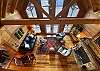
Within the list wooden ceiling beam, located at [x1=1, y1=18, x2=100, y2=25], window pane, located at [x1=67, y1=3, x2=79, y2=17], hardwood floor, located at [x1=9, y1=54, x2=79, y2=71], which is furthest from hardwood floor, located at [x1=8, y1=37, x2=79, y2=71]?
window pane, located at [x1=67, y1=3, x2=79, y2=17]

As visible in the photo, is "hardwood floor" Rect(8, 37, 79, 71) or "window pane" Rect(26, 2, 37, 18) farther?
"window pane" Rect(26, 2, 37, 18)

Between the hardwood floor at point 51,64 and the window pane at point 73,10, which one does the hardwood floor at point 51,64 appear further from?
the window pane at point 73,10

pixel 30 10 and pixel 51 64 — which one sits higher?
pixel 30 10

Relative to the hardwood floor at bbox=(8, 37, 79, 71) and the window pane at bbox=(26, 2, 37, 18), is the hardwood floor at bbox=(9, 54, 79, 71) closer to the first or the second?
the hardwood floor at bbox=(8, 37, 79, 71)

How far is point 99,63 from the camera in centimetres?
661

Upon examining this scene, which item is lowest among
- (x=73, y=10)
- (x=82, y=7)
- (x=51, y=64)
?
(x=51, y=64)

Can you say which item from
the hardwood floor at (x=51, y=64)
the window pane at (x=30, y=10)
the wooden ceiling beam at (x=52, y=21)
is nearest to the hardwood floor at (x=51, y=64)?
the hardwood floor at (x=51, y=64)

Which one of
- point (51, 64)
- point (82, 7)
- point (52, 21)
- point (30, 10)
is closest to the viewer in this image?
point (52, 21)

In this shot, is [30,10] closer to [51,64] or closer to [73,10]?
[73,10]

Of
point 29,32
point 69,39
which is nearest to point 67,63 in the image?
point 69,39

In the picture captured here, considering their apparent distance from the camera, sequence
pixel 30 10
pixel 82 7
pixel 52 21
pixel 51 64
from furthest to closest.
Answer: pixel 30 10 → pixel 82 7 → pixel 51 64 → pixel 52 21

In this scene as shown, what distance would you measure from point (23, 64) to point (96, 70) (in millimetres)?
3147

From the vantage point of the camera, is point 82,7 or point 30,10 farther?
point 30,10

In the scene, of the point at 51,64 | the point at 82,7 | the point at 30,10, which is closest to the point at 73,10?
the point at 82,7
